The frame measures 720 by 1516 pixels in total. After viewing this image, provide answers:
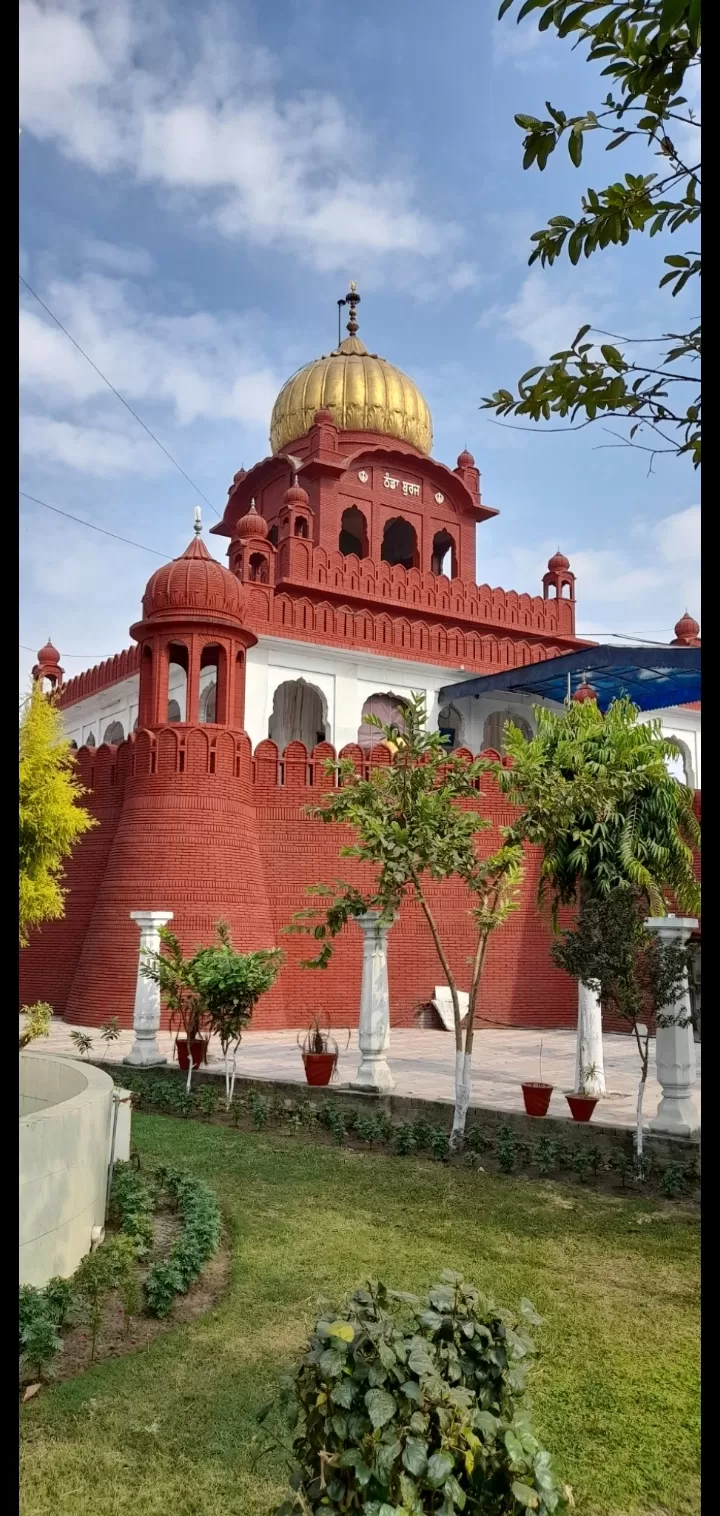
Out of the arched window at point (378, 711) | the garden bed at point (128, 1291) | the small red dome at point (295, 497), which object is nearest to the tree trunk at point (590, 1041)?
the garden bed at point (128, 1291)

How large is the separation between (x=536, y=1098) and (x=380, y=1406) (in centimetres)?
636

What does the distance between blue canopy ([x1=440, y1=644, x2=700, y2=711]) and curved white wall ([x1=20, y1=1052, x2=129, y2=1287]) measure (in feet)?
44.6

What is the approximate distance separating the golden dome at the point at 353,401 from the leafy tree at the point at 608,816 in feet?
50.0

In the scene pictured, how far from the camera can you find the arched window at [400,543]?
2544 centimetres

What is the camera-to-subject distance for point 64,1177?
4887 mm

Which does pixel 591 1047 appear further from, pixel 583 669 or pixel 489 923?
pixel 583 669

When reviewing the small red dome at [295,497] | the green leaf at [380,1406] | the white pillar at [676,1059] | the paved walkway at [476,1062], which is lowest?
the paved walkway at [476,1062]

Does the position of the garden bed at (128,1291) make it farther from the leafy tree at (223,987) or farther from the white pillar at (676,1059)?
the leafy tree at (223,987)

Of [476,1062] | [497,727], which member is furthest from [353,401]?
[476,1062]

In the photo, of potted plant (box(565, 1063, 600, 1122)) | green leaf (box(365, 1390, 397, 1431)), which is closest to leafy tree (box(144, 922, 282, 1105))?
potted plant (box(565, 1063, 600, 1122))

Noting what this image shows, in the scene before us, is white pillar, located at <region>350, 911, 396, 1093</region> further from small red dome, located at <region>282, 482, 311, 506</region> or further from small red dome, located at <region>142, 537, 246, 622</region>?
small red dome, located at <region>282, 482, 311, 506</region>

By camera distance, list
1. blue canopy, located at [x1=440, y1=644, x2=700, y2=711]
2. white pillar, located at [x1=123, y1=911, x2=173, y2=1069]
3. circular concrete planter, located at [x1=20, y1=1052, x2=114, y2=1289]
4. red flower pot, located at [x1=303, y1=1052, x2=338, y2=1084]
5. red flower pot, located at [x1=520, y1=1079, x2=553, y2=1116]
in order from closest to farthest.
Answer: circular concrete planter, located at [x1=20, y1=1052, x2=114, y2=1289] < red flower pot, located at [x1=520, y1=1079, x2=553, y2=1116] < red flower pot, located at [x1=303, y1=1052, x2=338, y2=1084] < white pillar, located at [x1=123, y1=911, x2=173, y2=1069] < blue canopy, located at [x1=440, y1=644, x2=700, y2=711]

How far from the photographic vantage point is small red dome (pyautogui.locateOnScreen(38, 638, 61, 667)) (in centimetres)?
2652
